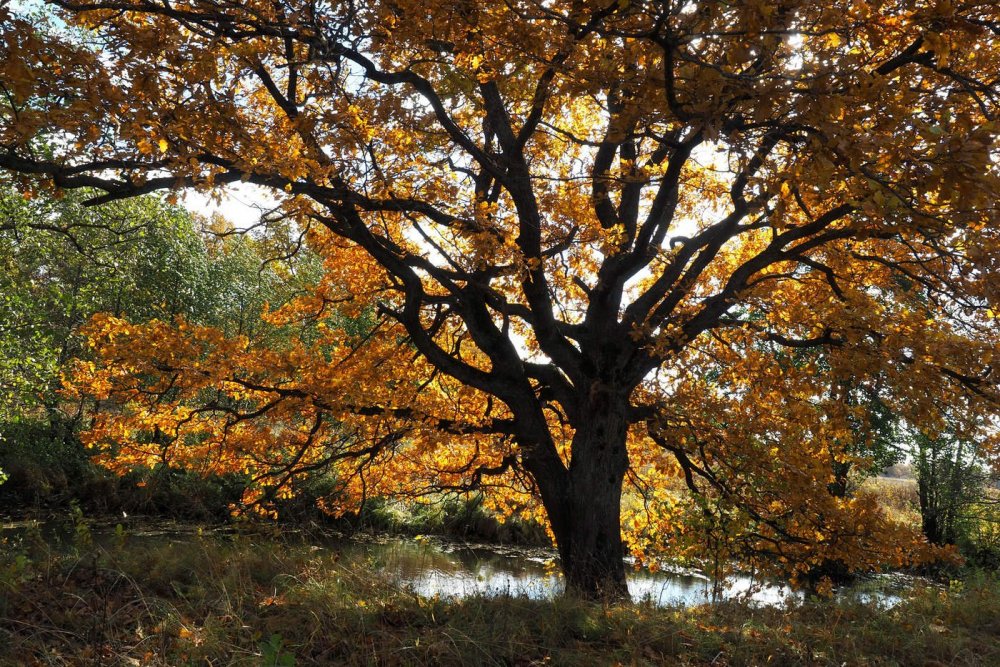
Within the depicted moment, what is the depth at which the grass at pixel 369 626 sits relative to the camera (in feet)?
12.3

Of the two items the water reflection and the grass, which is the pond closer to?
the water reflection

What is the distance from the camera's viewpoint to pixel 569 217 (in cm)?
716

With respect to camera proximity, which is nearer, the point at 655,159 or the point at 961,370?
the point at 961,370

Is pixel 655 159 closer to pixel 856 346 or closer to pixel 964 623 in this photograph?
pixel 856 346

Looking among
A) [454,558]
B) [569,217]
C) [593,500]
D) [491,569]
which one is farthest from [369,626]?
[454,558]

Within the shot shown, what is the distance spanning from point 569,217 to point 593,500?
295cm

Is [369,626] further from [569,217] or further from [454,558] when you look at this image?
[454,558]

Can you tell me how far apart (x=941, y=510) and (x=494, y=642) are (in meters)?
15.2

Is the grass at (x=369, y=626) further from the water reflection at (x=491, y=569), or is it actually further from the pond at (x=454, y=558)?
the pond at (x=454, y=558)

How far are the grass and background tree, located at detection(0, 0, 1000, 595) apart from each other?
158 centimetres

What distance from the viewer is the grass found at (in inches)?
147

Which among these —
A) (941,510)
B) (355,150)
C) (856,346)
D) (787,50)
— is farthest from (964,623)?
(941,510)

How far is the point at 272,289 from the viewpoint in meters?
20.1

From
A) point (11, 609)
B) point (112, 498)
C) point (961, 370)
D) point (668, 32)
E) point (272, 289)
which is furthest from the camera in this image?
point (272, 289)
